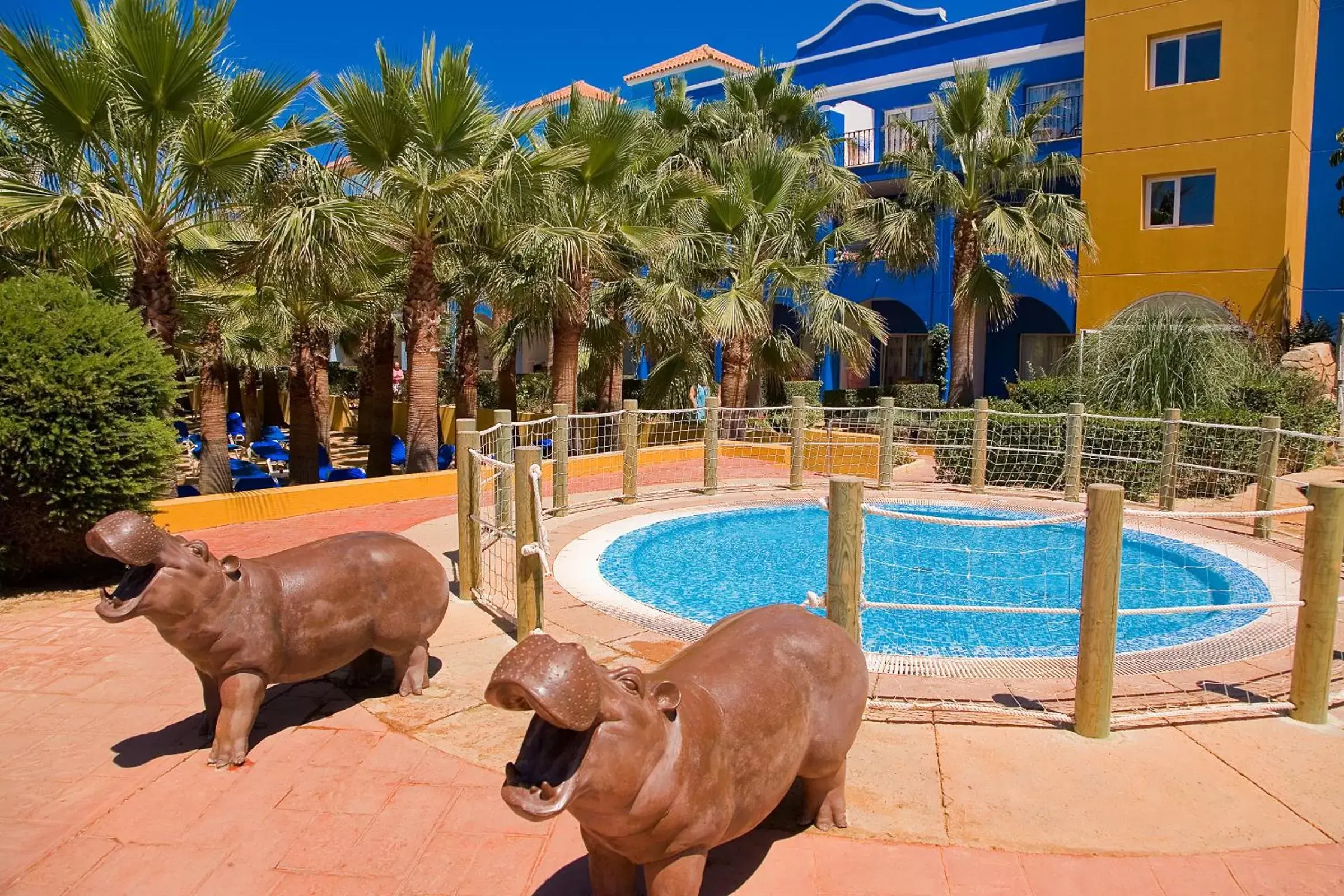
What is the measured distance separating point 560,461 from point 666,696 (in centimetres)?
835

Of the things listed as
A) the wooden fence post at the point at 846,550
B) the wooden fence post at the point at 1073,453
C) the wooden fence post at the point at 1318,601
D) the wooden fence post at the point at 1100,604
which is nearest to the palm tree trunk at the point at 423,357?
the wooden fence post at the point at 1073,453

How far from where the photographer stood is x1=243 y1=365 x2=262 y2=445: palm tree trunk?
25328 mm

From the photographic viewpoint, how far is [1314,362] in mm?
17172

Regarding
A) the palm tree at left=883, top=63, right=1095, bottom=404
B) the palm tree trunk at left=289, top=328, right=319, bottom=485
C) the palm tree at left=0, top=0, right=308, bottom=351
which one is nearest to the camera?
the palm tree at left=0, top=0, right=308, bottom=351

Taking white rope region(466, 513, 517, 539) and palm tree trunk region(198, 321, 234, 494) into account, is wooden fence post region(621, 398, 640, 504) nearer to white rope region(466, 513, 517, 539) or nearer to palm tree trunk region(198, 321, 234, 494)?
white rope region(466, 513, 517, 539)

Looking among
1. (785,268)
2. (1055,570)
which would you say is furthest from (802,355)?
(1055,570)

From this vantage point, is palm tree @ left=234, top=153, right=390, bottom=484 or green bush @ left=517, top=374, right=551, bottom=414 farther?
green bush @ left=517, top=374, right=551, bottom=414

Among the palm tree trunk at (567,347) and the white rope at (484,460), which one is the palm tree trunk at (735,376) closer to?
the palm tree trunk at (567,347)

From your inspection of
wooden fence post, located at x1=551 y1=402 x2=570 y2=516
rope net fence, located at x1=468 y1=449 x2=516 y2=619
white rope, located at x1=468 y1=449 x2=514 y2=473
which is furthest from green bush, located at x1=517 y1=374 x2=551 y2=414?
white rope, located at x1=468 y1=449 x2=514 y2=473

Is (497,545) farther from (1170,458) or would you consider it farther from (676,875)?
(1170,458)

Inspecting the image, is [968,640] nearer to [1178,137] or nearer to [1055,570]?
[1055,570]

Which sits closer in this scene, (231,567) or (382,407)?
(231,567)

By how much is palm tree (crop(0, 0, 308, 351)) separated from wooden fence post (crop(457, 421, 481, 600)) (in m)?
4.70

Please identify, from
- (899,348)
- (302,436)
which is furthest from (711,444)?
(899,348)
